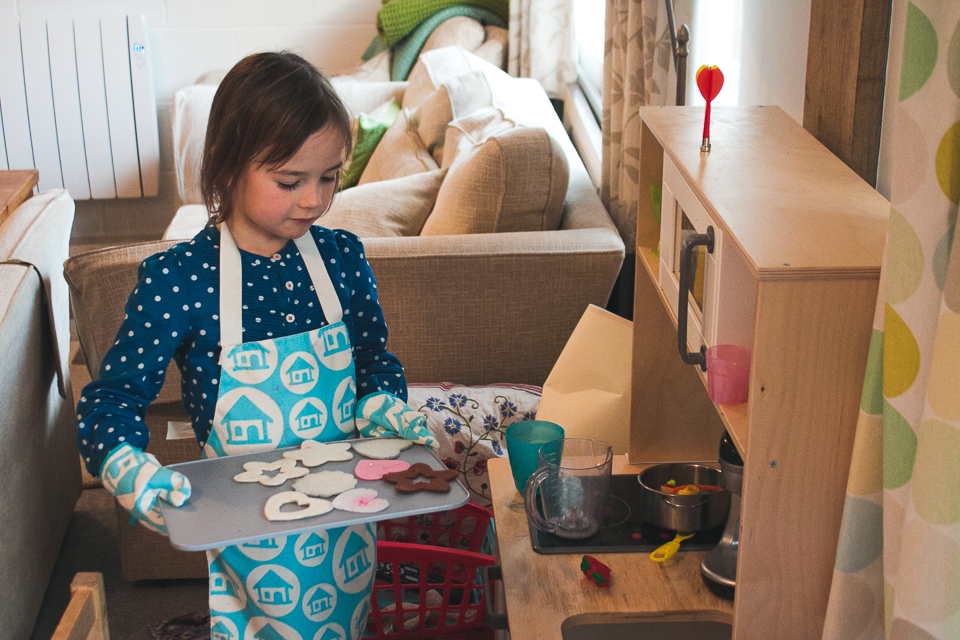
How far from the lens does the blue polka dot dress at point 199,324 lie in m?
→ 1.08

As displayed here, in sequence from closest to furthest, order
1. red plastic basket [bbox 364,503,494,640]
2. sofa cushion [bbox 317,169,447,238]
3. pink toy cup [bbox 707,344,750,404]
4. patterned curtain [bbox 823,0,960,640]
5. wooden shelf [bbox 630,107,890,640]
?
patterned curtain [bbox 823,0,960,640]
wooden shelf [bbox 630,107,890,640]
pink toy cup [bbox 707,344,750,404]
red plastic basket [bbox 364,503,494,640]
sofa cushion [bbox 317,169,447,238]

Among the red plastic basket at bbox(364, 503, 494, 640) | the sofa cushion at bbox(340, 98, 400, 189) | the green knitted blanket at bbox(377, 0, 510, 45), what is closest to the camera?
the red plastic basket at bbox(364, 503, 494, 640)

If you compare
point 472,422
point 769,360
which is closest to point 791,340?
point 769,360

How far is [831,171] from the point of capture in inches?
37.3

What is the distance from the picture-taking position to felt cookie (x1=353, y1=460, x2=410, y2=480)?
1.05 metres

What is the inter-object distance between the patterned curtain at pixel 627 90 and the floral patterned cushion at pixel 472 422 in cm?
48

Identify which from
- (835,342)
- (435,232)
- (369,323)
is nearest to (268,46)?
(435,232)

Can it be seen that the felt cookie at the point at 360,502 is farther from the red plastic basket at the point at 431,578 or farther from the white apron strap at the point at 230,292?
the red plastic basket at the point at 431,578

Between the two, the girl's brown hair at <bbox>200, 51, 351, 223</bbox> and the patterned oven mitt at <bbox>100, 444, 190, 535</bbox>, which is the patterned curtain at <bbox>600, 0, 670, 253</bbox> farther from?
the patterned oven mitt at <bbox>100, 444, 190, 535</bbox>

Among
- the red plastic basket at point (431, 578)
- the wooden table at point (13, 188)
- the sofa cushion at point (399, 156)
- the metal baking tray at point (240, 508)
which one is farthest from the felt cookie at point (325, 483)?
the sofa cushion at point (399, 156)

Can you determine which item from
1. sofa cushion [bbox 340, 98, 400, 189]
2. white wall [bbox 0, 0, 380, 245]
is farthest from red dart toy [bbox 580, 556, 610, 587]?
white wall [bbox 0, 0, 380, 245]

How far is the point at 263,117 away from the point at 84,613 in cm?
63

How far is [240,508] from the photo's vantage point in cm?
98

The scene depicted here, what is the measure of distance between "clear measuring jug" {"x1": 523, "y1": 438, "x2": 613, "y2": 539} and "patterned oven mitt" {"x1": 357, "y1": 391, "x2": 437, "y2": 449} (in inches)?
5.6
